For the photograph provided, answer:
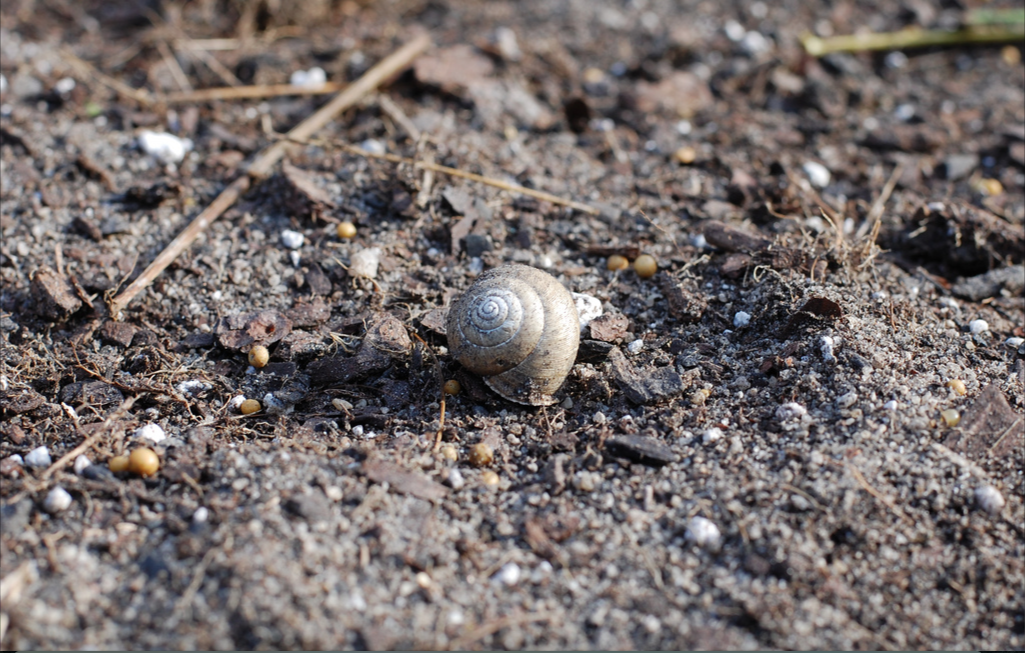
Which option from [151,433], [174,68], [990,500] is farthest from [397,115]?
[990,500]

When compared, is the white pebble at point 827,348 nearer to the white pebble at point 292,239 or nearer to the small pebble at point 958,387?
the small pebble at point 958,387

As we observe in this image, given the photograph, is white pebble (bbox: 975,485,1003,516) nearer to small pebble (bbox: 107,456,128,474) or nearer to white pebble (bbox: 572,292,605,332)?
white pebble (bbox: 572,292,605,332)

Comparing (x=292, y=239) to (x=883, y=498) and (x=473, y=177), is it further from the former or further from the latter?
(x=883, y=498)

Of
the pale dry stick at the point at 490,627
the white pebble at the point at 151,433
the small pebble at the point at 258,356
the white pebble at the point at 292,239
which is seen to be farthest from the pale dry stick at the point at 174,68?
the pale dry stick at the point at 490,627

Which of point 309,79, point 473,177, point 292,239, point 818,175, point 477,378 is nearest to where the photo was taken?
point 477,378

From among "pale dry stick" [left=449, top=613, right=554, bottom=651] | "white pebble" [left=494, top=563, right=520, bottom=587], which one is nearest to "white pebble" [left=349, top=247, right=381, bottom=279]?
"white pebble" [left=494, top=563, right=520, bottom=587]

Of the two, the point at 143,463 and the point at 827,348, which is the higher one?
the point at 827,348
